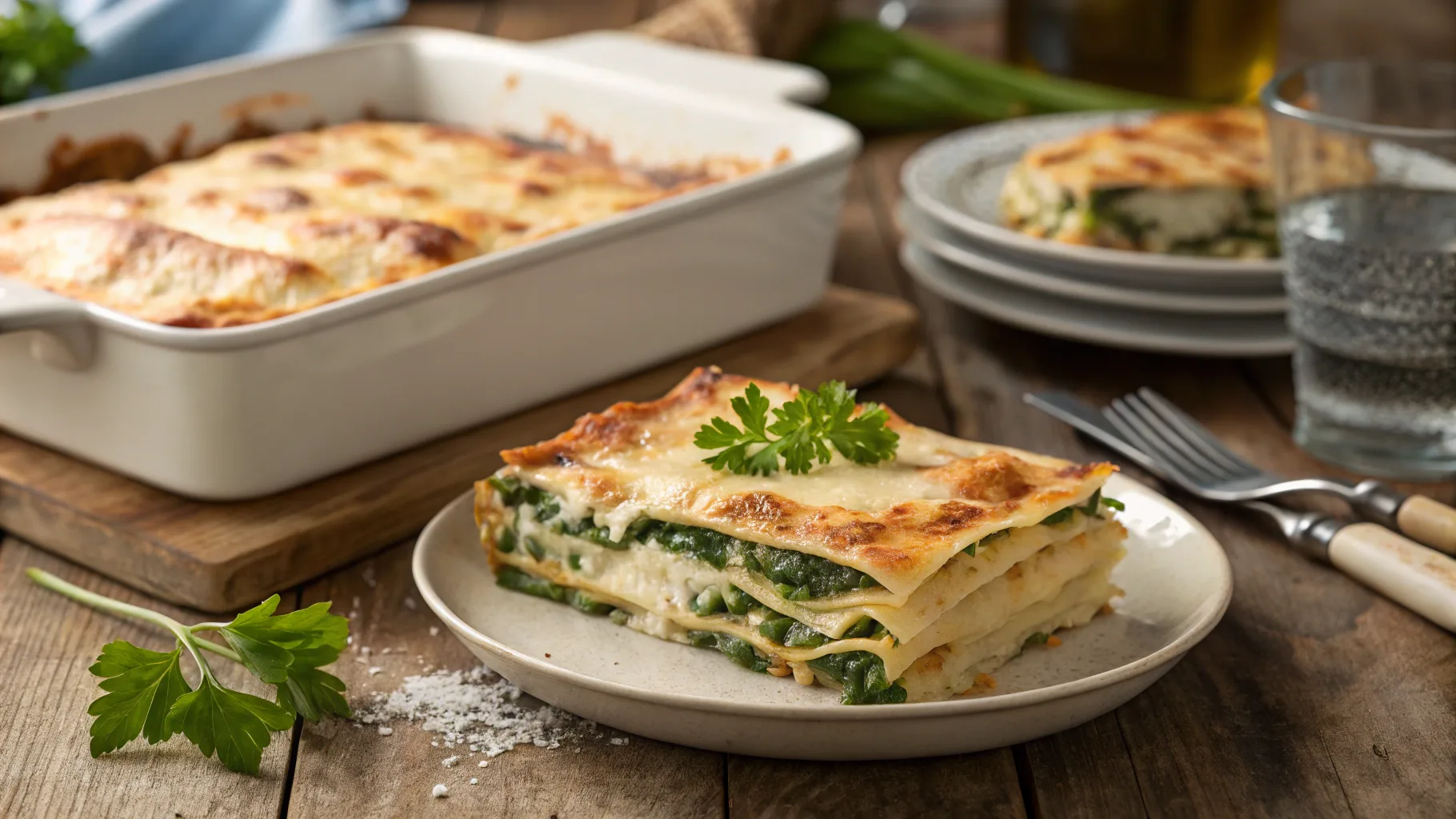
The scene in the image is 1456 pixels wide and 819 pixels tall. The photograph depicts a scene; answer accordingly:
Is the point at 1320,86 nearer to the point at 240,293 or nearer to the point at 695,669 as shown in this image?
the point at 695,669

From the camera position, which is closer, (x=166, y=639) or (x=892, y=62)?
(x=166, y=639)

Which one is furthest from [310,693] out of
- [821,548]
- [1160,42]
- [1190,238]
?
[1160,42]

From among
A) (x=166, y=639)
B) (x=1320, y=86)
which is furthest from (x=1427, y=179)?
(x=166, y=639)

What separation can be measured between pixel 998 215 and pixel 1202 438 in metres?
0.86

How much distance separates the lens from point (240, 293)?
217 cm

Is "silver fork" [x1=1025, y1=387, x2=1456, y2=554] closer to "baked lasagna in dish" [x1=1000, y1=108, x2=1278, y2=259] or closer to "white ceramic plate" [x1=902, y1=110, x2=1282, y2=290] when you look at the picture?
"white ceramic plate" [x1=902, y1=110, x2=1282, y2=290]

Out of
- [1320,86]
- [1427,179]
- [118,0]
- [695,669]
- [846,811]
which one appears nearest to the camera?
[846,811]

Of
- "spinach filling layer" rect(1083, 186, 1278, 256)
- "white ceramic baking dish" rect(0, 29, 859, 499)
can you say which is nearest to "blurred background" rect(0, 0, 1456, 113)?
"white ceramic baking dish" rect(0, 29, 859, 499)

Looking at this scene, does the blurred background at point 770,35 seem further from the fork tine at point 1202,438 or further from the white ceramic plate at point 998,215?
the fork tine at point 1202,438

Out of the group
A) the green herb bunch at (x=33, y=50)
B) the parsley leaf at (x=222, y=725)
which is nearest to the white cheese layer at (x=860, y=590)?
the parsley leaf at (x=222, y=725)

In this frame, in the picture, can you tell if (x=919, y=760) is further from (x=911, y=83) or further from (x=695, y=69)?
(x=911, y=83)

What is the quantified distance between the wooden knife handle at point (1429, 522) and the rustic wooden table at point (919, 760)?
106 millimetres

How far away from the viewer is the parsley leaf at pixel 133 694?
5.24 ft

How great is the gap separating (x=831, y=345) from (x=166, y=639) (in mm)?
1228
